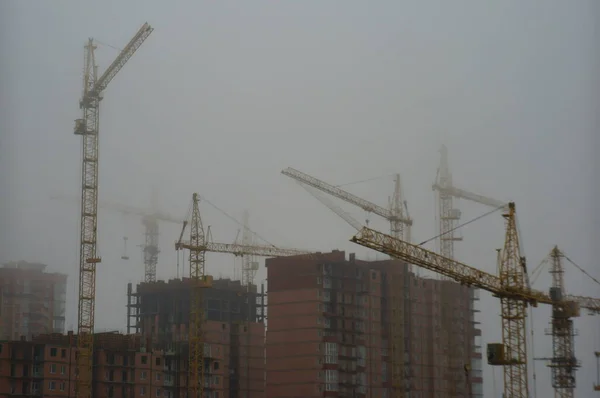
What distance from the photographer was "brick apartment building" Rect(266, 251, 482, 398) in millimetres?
128750

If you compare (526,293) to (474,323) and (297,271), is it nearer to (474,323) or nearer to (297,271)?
(297,271)

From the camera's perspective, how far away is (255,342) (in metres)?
141

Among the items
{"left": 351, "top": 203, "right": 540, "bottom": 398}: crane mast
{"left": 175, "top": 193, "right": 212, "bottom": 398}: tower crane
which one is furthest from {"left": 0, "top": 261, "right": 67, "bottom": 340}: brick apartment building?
{"left": 351, "top": 203, "right": 540, "bottom": 398}: crane mast

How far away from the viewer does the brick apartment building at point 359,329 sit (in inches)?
5069

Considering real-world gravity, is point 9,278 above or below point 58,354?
above

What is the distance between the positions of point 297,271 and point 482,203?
2871cm

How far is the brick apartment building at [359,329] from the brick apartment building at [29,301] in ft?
160

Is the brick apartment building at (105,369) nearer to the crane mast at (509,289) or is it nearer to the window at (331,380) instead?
the window at (331,380)

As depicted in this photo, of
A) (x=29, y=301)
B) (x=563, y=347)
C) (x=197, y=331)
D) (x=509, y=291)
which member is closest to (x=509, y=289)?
(x=509, y=291)

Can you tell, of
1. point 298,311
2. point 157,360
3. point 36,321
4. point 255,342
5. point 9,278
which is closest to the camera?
point 157,360

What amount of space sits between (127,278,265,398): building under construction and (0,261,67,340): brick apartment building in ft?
67.7

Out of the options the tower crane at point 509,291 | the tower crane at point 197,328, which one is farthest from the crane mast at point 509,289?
the tower crane at point 197,328

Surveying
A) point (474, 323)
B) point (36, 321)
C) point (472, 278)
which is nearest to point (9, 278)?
point (36, 321)

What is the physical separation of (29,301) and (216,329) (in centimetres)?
5406
